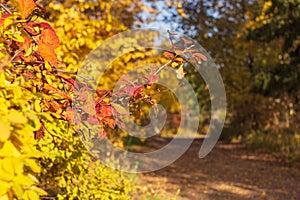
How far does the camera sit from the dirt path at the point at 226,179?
695 centimetres

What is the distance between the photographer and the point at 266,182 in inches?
315

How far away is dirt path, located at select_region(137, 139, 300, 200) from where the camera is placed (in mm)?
6945

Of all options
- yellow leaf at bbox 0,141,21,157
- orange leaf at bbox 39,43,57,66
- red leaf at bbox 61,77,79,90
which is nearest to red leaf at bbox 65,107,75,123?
red leaf at bbox 61,77,79,90

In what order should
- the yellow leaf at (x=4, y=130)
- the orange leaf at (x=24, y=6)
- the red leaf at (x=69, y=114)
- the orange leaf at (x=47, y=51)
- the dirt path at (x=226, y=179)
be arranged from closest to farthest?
the yellow leaf at (x=4, y=130)
the orange leaf at (x=24, y=6)
the orange leaf at (x=47, y=51)
the red leaf at (x=69, y=114)
the dirt path at (x=226, y=179)

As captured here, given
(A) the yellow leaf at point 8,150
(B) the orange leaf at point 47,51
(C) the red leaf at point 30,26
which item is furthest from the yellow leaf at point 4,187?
(C) the red leaf at point 30,26

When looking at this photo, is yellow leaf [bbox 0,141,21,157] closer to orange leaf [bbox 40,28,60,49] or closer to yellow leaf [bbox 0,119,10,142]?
yellow leaf [bbox 0,119,10,142]

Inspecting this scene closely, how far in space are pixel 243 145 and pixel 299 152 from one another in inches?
197

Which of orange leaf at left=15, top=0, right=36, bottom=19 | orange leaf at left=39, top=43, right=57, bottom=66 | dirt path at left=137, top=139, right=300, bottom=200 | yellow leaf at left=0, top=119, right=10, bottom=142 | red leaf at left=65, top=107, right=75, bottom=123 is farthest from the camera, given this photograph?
dirt path at left=137, top=139, right=300, bottom=200

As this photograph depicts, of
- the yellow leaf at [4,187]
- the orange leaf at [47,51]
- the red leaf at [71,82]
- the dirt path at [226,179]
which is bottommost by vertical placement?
the dirt path at [226,179]

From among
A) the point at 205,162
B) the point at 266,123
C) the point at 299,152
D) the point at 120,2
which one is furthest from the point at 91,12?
the point at 266,123

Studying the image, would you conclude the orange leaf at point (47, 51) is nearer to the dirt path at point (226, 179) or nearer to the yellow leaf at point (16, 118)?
the yellow leaf at point (16, 118)

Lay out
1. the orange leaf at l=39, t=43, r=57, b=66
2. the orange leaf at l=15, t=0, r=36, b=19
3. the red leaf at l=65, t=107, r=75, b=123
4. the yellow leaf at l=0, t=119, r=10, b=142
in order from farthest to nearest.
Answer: the red leaf at l=65, t=107, r=75, b=123, the orange leaf at l=39, t=43, r=57, b=66, the orange leaf at l=15, t=0, r=36, b=19, the yellow leaf at l=0, t=119, r=10, b=142

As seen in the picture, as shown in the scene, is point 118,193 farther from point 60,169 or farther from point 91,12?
point 91,12

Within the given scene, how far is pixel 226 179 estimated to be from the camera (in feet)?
27.5
